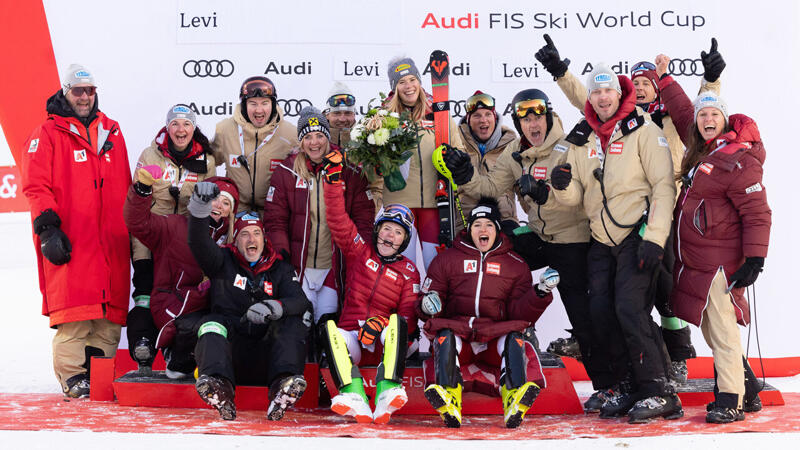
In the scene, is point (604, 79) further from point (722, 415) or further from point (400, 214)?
point (722, 415)

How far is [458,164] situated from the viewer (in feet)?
16.8

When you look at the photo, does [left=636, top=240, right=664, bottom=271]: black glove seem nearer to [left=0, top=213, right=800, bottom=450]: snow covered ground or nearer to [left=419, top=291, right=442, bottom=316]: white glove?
[left=0, top=213, right=800, bottom=450]: snow covered ground

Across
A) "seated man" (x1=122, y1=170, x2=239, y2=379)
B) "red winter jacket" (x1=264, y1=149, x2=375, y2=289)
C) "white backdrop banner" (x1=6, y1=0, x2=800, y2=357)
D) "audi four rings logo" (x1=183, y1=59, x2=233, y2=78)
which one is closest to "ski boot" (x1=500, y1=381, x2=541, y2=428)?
"red winter jacket" (x1=264, y1=149, x2=375, y2=289)

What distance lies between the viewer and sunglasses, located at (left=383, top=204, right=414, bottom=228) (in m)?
5.06

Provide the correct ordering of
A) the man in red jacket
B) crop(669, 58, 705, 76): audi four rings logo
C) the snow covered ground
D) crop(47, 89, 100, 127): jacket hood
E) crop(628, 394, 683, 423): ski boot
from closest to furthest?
1. the snow covered ground
2. crop(628, 394, 683, 423): ski boot
3. the man in red jacket
4. crop(47, 89, 100, 127): jacket hood
5. crop(669, 58, 705, 76): audi four rings logo

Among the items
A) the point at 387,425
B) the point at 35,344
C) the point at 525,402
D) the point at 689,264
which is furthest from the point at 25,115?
the point at 689,264

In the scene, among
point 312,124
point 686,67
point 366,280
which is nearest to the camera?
point 366,280

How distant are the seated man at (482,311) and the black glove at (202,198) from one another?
1.38 meters

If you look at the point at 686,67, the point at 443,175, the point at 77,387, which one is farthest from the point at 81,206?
the point at 686,67

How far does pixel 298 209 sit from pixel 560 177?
1734 mm

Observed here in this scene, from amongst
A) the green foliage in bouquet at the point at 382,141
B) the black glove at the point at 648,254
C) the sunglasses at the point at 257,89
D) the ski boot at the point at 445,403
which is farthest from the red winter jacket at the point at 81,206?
the black glove at the point at 648,254

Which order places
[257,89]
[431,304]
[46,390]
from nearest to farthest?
[431,304], [257,89], [46,390]

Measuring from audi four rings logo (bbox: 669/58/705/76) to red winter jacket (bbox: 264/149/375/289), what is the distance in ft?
9.60

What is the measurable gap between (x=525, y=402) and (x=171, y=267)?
2.45 meters
